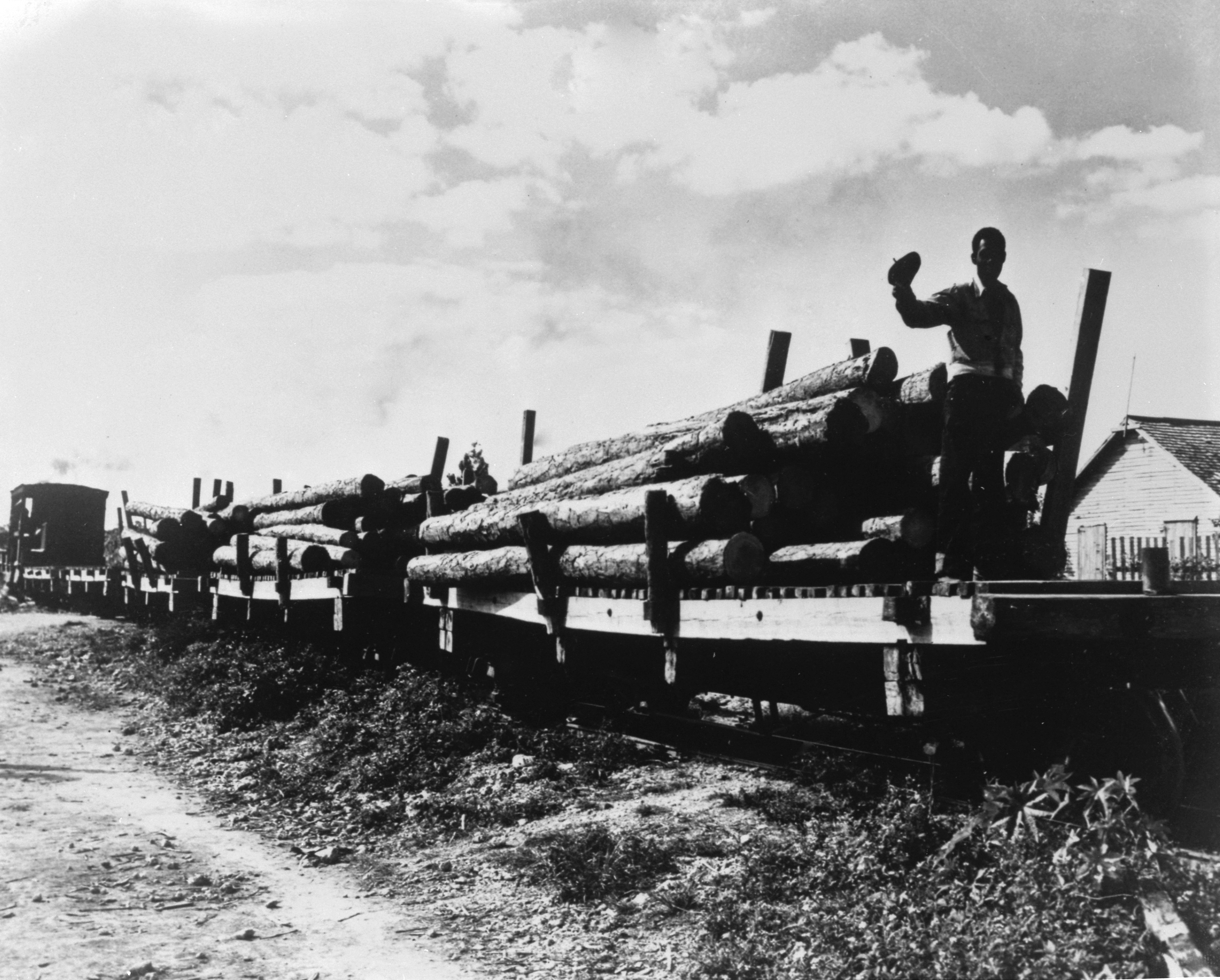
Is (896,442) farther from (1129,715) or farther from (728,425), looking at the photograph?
(1129,715)

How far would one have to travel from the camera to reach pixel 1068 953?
10.7 feet

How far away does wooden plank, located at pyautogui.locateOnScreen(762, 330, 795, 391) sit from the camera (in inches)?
315

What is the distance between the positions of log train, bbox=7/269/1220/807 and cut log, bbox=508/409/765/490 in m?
0.02

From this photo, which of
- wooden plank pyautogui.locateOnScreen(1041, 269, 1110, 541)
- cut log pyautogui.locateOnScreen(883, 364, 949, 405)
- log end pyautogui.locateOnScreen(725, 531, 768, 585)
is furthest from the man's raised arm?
log end pyautogui.locateOnScreen(725, 531, 768, 585)

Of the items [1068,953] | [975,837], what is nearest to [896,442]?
[975,837]

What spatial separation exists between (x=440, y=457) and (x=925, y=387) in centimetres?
795

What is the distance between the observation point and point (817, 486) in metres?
6.08

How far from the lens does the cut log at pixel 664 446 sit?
617 centimetres

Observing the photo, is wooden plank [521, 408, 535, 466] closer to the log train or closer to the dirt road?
the log train

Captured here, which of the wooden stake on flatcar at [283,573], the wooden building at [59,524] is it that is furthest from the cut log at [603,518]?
the wooden building at [59,524]

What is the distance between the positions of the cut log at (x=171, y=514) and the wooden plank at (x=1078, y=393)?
13.6 m

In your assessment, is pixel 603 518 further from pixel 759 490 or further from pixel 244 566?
pixel 244 566

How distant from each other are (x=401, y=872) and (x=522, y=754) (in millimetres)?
2166

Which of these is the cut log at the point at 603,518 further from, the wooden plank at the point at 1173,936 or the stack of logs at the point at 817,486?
the wooden plank at the point at 1173,936
